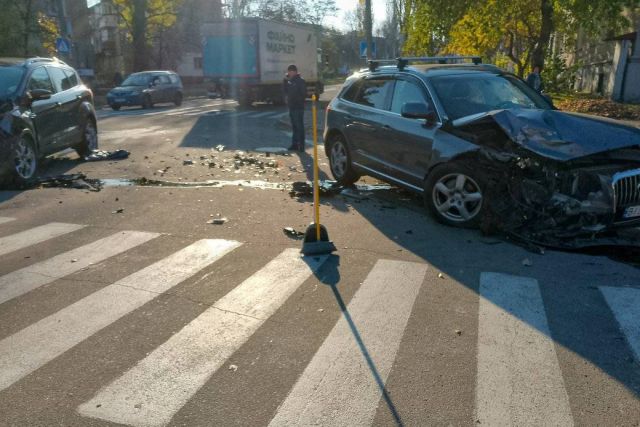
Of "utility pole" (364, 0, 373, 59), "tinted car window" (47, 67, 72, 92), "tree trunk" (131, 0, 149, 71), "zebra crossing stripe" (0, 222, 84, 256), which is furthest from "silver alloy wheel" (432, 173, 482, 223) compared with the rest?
"tree trunk" (131, 0, 149, 71)

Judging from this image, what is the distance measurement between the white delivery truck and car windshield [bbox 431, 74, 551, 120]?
19.8m

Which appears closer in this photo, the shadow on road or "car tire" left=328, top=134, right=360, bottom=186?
the shadow on road

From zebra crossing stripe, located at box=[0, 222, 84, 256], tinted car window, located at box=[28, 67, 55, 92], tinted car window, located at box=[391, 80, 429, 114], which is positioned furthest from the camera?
tinted car window, located at box=[28, 67, 55, 92]

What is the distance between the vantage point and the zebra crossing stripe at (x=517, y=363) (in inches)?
123

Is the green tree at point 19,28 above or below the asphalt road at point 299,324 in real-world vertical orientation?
above

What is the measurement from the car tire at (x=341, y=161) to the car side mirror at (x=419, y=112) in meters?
2.13

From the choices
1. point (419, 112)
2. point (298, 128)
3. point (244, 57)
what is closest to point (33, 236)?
point (419, 112)

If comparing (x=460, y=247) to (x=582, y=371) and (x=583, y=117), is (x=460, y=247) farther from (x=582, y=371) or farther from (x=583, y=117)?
(x=582, y=371)

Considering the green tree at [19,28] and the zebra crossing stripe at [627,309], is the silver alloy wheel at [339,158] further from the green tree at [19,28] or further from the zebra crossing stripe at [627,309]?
the green tree at [19,28]

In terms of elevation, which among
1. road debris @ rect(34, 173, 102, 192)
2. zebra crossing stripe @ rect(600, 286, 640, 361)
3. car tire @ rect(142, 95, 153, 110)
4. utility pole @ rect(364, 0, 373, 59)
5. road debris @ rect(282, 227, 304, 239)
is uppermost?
utility pole @ rect(364, 0, 373, 59)

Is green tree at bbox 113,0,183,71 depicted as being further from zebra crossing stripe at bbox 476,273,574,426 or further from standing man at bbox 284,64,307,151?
zebra crossing stripe at bbox 476,273,574,426

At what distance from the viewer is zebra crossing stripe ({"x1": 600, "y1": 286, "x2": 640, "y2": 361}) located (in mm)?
3982

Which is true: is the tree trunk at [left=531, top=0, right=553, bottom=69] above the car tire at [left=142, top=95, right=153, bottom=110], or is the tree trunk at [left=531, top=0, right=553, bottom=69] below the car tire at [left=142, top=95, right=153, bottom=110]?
above

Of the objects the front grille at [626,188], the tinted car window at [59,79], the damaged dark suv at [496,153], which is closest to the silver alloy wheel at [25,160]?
the tinted car window at [59,79]
